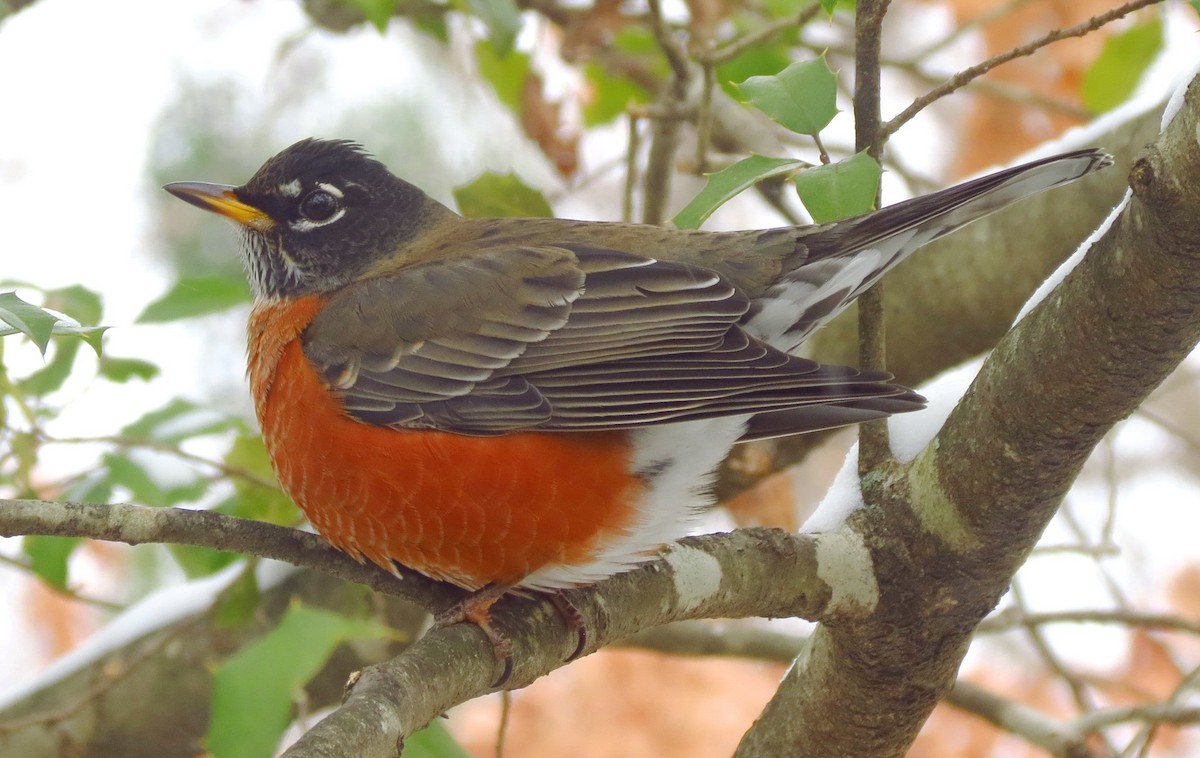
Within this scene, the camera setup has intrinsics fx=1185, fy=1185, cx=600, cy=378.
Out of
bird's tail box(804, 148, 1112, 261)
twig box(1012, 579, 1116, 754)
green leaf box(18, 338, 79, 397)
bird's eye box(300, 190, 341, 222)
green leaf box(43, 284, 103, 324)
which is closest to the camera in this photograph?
bird's tail box(804, 148, 1112, 261)

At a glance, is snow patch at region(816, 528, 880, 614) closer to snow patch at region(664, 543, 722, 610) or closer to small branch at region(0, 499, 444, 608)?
snow patch at region(664, 543, 722, 610)

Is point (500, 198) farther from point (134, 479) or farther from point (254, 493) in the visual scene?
point (134, 479)

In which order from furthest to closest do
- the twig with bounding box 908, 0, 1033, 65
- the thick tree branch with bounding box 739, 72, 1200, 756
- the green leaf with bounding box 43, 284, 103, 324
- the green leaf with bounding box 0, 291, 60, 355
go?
the twig with bounding box 908, 0, 1033, 65, the green leaf with bounding box 43, 284, 103, 324, the thick tree branch with bounding box 739, 72, 1200, 756, the green leaf with bounding box 0, 291, 60, 355

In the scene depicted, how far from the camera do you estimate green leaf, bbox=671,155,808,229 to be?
6.33 feet

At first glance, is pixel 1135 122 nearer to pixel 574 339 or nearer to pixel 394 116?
pixel 574 339

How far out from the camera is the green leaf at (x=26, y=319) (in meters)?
1.55

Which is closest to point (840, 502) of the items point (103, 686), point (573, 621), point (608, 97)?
point (573, 621)

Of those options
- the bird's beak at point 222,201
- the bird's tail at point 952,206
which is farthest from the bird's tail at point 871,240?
the bird's beak at point 222,201

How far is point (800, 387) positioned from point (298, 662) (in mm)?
1098

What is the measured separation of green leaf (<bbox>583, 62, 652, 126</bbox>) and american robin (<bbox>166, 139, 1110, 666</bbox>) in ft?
5.16

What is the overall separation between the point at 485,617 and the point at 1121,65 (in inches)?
119

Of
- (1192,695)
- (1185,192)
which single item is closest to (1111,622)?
(1192,695)

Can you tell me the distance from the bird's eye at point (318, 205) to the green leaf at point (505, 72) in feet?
3.63

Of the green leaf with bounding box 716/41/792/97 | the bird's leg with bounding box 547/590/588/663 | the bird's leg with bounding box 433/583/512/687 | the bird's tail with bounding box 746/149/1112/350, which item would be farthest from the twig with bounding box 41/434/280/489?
the green leaf with bounding box 716/41/792/97
